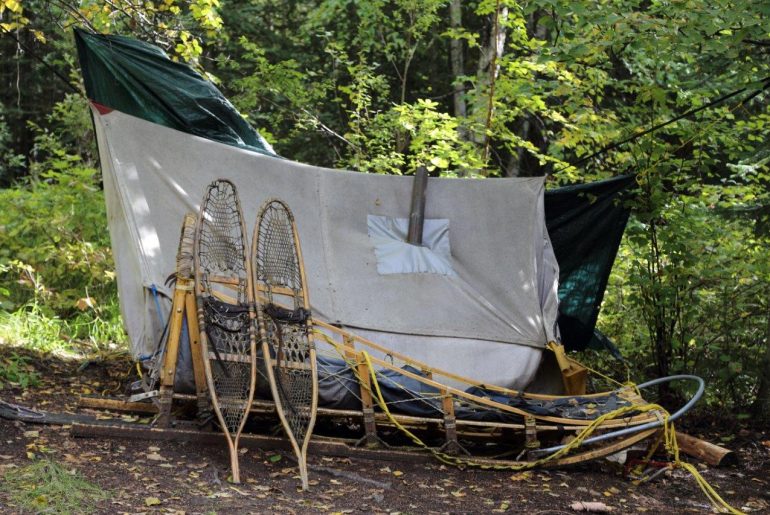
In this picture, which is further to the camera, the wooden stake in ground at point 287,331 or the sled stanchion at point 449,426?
the sled stanchion at point 449,426

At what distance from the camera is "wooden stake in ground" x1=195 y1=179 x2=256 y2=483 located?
465cm

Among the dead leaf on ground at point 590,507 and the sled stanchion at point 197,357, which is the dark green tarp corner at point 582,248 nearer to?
the dead leaf on ground at point 590,507

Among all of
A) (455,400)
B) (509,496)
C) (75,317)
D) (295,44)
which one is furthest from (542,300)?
(295,44)

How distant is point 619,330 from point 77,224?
554 centimetres

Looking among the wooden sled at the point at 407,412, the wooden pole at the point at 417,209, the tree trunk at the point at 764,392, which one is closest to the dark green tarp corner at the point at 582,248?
the wooden pole at the point at 417,209

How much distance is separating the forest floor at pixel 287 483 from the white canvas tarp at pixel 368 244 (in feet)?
3.36

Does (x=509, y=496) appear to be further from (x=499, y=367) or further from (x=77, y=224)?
(x=77, y=224)

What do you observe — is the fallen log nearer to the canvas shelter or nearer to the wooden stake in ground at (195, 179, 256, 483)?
the canvas shelter

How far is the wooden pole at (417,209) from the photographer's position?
648cm

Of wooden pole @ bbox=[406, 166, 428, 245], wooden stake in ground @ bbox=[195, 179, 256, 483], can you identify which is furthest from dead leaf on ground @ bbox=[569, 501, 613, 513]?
wooden pole @ bbox=[406, 166, 428, 245]

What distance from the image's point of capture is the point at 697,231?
7.05 m

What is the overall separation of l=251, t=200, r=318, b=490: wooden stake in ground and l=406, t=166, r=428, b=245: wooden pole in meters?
1.17

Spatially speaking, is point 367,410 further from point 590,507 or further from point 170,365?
point 590,507

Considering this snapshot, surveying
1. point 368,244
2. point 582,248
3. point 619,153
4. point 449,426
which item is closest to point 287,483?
point 449,426
